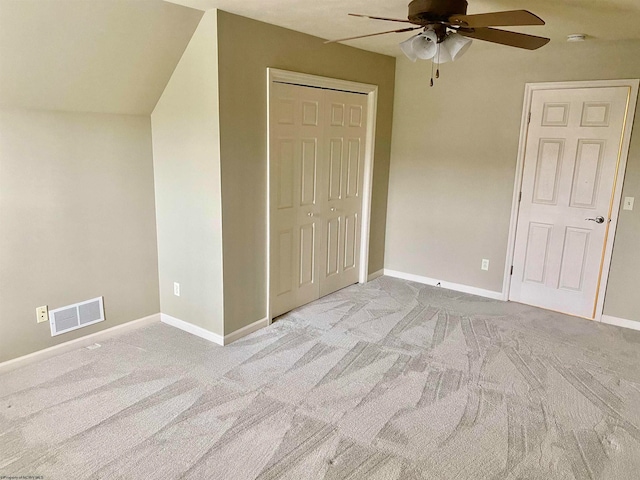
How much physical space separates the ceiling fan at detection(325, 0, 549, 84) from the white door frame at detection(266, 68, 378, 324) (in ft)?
4.20

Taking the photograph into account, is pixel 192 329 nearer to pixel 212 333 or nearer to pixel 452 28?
pixel 212 333

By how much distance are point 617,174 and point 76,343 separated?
4431 mm

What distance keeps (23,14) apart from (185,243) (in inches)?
68.7

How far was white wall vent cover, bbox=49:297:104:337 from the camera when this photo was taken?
322 centimetres

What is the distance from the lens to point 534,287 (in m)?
4.38

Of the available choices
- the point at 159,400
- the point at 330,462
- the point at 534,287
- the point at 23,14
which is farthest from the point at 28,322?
the point at 534,287

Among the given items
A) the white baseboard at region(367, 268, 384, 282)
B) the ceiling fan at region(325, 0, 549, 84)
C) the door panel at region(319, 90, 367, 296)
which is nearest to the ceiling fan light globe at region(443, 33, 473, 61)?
the ceiling fan at region(325, 0, 549, 84)

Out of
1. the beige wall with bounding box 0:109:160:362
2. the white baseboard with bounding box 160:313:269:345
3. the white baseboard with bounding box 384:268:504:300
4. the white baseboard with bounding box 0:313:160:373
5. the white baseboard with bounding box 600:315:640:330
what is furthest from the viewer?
the white baseboard with bounding box 384:268:504:300

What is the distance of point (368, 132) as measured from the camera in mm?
4664

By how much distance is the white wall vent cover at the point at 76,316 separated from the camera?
3217mm

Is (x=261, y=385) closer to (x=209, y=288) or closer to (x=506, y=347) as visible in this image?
(x=209, y=288)

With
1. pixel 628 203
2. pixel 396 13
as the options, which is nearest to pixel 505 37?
pixel 396 13

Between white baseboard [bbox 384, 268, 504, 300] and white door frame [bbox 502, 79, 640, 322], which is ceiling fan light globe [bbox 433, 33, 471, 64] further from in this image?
white baseboard [bbox 384, 268, 504, 300]

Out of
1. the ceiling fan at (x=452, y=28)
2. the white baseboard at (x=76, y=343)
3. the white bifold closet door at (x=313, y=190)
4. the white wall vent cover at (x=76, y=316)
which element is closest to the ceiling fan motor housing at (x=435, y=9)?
the ceiling fan at (x=452, y=28)
